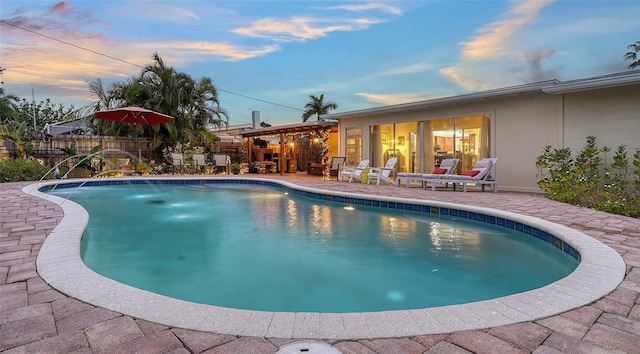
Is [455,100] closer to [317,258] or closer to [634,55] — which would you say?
[317,258]

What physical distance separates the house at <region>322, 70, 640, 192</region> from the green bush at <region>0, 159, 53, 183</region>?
10.1 meters

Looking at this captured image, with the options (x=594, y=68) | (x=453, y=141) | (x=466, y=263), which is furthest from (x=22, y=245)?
(x=594, y=68)

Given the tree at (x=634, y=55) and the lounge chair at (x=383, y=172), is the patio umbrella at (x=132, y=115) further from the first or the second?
the tree at (x=634, y=55)

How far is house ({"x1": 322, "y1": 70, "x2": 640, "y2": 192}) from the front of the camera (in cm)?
767

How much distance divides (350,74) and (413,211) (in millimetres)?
14232

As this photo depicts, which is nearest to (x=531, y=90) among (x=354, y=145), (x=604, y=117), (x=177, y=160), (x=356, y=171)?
(x=604, y=117)

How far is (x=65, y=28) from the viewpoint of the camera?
14422 millimetres

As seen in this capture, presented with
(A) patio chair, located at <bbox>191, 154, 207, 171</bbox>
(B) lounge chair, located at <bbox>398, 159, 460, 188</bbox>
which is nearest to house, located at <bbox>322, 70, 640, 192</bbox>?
(B) lounge chair, located at <bbox>398, 159, 460, 188</bbox>

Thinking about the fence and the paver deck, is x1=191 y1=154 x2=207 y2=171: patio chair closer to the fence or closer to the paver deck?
the fence

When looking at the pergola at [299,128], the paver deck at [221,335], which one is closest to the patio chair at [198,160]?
the pergola at [299,128]

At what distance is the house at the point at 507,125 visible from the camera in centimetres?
767

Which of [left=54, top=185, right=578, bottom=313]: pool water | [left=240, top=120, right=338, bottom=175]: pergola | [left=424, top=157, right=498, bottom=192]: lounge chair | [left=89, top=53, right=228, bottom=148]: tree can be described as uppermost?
[left=89, top=53, right=228, bottom=148]: tree

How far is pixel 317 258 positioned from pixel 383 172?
7.78 meters

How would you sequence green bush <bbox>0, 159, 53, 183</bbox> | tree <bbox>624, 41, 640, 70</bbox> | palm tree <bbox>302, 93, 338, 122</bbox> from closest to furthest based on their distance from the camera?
green bush <bbox>0, 159, 53, 183</bbox>
tree <bbox>624, 41, 640, 70</bbox>
palm tree <bbox>302, 93, 338, 122</bbox>
